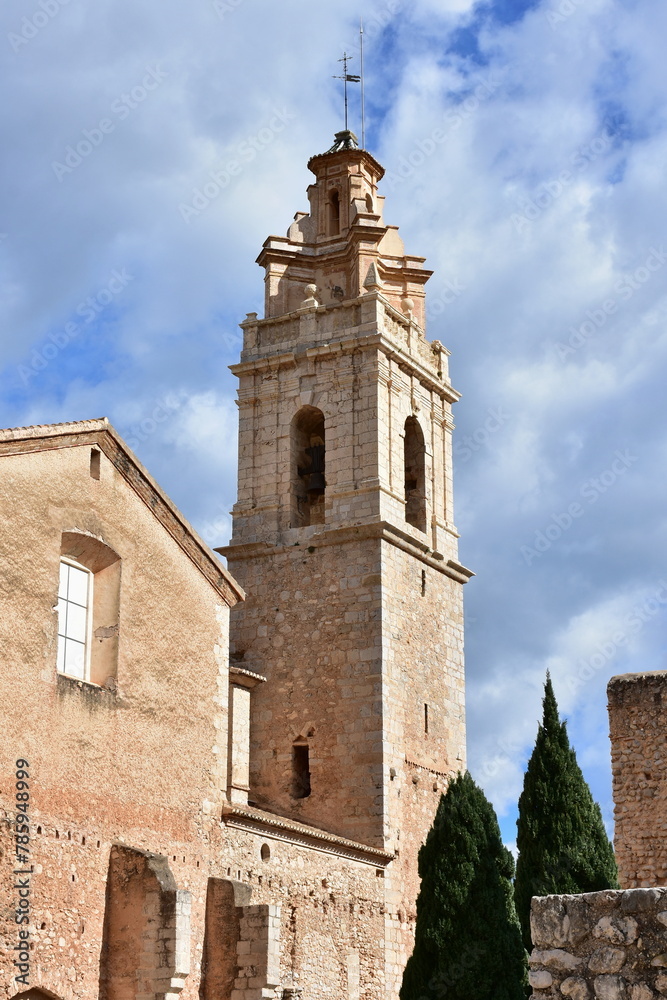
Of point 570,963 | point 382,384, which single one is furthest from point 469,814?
point 570,963

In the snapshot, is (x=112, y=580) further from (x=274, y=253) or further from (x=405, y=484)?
(x=274, y=253)

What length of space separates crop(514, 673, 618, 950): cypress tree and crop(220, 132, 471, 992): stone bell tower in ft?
11.8

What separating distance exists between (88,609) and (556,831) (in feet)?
25.2

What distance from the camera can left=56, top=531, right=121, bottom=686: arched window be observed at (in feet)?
54.4

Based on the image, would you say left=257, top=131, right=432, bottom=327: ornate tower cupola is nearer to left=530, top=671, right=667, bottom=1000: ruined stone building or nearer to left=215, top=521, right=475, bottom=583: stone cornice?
left=215, top=521, right=475, bottom=583: stone cornice

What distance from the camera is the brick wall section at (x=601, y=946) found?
22.8 feet

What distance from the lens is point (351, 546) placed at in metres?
24.8

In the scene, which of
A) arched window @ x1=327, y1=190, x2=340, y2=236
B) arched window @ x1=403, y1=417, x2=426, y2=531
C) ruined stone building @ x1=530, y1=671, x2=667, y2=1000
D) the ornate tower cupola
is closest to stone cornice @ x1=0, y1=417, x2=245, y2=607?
arched window @ x1=403, y1=417, x2=426, y2=531

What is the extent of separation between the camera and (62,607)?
16500mm

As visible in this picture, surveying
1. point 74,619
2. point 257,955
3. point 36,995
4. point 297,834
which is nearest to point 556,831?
point 297,834

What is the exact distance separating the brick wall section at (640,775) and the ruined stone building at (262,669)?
4.76 metres

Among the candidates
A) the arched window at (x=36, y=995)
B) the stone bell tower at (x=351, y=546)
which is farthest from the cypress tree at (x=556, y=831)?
the arched window at (x=36, y=995)

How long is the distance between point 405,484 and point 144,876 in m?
12.6

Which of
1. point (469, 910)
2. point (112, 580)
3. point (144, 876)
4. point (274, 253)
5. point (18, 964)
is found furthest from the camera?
point (274, 253)
